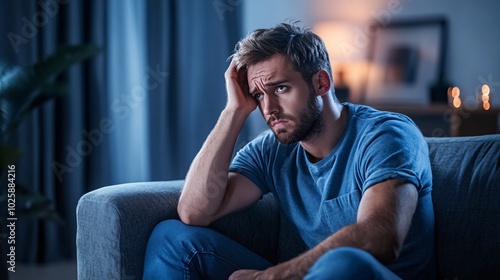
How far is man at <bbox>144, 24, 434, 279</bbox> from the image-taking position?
4.60 feet

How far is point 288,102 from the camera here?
1650mm

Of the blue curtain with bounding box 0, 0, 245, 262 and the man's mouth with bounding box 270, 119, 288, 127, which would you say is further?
the blue curtain with bounding box 0, 0, 245, 262

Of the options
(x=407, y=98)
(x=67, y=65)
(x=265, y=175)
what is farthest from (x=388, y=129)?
(x=407, y=98)

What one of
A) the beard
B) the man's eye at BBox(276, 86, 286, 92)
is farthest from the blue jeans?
the man's eye at BBox(276, 86, 286, 92)

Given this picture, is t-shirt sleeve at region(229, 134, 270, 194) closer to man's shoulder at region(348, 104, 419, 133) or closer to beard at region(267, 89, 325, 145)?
beard at region(267, 89, 325, 145)

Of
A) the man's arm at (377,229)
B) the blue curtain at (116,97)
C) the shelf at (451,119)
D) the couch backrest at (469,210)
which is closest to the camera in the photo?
the man's arm at (377,229)

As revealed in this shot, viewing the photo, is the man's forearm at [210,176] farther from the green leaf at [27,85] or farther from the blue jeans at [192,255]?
the green leaf at [27,85]

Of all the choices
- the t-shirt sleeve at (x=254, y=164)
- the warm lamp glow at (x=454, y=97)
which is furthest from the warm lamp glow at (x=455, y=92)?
the t-shirt sleeve at (x=254, y=164)

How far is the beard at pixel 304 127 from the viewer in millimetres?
1623

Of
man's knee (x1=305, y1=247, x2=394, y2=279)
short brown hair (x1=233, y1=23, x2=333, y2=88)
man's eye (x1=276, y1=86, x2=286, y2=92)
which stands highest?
short brown hair (x1=233, y1=23, x2=333, y2=88)

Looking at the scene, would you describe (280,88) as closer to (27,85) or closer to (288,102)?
(288,102)

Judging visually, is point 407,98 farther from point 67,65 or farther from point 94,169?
point 67,65

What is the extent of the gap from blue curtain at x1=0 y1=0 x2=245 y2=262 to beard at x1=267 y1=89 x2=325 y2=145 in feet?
5.69

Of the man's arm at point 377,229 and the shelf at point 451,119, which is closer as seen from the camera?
the man's arm at point 377,229
